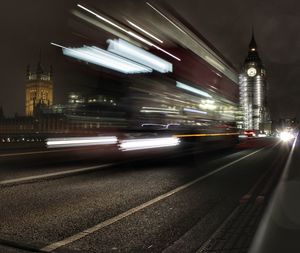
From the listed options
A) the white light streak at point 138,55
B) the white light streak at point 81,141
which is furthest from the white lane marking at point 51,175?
the white light streak at point 138,55

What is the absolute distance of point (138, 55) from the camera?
13047 mm

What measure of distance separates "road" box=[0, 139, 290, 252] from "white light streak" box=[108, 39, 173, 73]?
323 centimetres

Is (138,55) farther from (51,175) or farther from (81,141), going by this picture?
(81,141)

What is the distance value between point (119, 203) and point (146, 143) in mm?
9031

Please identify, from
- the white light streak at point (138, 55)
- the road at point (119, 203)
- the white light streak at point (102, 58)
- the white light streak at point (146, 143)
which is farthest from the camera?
the white light streak at point (146, 143)

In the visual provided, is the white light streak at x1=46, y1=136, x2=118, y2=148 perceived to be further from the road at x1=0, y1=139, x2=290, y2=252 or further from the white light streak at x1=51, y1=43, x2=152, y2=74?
the white light streak at x1=51, y1=43, x2=152, y2=74

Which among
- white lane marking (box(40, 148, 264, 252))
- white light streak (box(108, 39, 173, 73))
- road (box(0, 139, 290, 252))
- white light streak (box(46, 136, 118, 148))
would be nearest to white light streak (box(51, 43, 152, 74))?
white light streak (box(108, 39, 173, 73))

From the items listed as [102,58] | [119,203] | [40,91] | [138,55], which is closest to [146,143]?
[138,55]

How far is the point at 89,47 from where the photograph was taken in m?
11.7

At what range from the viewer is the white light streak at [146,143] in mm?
16422

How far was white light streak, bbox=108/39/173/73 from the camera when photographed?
12.1m

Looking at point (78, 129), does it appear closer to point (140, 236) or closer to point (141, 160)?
point (141, 160)

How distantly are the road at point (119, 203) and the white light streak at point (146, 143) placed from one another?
129 cm

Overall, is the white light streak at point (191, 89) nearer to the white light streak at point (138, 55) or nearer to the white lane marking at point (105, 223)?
the white light streak at point (138, 55)
